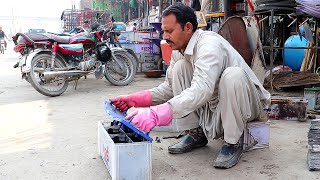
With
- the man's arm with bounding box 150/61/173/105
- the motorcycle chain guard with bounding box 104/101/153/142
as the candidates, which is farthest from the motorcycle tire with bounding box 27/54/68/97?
the motorcycle chain guard with bounding box 104/101/153/142

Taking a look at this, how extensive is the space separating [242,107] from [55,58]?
3.82 meters

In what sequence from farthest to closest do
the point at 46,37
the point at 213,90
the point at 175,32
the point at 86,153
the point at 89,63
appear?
the point at 89,63
the point at 46,37
the point at 86,153
the point at 175,32
the point at 213,90

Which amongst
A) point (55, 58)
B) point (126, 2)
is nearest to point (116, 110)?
point (55, 58)

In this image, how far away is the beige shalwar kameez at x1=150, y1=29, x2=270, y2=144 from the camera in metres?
1.89

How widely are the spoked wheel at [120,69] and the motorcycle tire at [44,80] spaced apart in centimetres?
90

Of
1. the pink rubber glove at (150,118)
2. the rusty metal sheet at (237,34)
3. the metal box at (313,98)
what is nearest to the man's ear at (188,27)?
the pink rubber glove at (150,118)

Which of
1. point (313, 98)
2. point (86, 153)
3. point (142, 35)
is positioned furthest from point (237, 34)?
point (142, 35)

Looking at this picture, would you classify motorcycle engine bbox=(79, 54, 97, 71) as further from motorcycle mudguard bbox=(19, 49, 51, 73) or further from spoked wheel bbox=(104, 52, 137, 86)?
motorcycle mudguard bbox=(19, 49, 51, 73)

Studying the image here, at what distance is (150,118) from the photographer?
1732mm

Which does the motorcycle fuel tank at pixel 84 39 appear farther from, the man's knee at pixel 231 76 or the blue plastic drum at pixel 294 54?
the man's knee at pixel 231 76

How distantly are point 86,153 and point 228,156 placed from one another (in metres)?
1.00

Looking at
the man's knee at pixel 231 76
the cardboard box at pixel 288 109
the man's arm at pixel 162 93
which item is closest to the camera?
the man's knee at pixel 231 76

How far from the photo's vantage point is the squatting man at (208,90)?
1896mm

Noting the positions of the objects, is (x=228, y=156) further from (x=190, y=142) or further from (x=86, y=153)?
(x=86, y=153)
